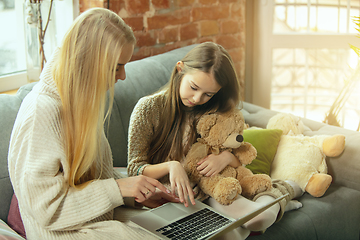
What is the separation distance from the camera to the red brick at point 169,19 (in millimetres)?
2107

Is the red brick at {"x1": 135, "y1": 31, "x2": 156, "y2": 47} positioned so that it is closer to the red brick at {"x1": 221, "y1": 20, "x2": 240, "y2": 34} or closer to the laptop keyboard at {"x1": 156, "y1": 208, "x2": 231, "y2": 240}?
the red brick at {"x1": 221, "y1": 20, "x2": 240, "y2": 34}

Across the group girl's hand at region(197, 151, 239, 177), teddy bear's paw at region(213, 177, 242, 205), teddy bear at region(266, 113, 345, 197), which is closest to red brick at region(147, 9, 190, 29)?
teddy bear at region(266, 113, 345, 197)

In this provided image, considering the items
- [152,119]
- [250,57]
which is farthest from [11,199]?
[250,57]

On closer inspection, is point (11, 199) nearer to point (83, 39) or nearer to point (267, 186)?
point (83, 39)

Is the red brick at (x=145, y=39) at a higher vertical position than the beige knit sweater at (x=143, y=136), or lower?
higher

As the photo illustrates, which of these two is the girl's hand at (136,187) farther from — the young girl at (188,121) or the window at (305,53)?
the window at (305,53)

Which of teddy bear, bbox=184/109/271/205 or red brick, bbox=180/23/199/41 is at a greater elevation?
red brick, bbox=180/23/199/41

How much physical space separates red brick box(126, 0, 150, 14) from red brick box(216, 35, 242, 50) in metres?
0.69

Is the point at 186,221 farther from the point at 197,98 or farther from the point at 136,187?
the point at 197,98

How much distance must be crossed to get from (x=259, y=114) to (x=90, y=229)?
1.35 metres

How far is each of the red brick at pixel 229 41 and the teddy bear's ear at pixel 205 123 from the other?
1.38 metres

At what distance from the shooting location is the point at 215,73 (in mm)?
1255

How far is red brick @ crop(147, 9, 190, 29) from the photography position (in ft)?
6.91

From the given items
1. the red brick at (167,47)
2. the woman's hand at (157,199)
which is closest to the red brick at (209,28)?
the red brick at (167,47)
